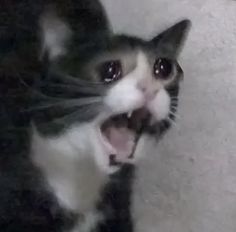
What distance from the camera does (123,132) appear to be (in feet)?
2.73

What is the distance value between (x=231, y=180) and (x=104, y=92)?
256mm

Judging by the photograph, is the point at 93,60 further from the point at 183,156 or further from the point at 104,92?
the point at 183,156

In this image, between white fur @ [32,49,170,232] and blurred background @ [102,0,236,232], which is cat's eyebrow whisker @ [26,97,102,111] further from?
blurred background @ [102,0,236,232]

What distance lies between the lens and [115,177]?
0.92 m

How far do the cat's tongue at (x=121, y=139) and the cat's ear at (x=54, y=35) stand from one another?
0.10 meters

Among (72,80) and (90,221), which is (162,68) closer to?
(72,80)

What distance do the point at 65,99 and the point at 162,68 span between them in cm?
11

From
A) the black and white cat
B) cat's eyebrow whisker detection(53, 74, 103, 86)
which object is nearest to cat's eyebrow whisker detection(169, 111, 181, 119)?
the black and white cat

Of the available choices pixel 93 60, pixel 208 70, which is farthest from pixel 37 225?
pixel 208 70

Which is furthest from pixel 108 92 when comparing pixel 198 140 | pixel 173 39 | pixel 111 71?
pixel 198 140

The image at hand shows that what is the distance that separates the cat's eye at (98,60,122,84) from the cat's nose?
Answer: 0.09 feet

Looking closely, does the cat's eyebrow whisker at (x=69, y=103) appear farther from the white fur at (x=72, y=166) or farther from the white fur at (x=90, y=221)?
the white fur at (x=90, y=221)

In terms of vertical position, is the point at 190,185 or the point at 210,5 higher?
the point at 210,5

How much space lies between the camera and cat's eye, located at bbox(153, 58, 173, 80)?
0.84 meters
